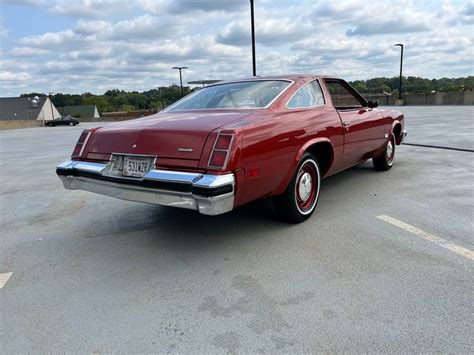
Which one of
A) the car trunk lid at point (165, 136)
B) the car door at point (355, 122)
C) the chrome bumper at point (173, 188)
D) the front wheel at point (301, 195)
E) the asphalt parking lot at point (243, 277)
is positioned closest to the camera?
the asphalt parking lot at point (243, 277)

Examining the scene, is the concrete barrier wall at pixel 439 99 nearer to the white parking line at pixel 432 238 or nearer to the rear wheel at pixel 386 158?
the rear wheel at pixel 386 158

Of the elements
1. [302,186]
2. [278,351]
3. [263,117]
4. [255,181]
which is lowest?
[278,351]

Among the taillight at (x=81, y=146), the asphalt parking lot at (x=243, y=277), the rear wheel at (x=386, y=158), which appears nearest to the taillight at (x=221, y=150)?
the asphalt parking lot at (x=243, y=277)

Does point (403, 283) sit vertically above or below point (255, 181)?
below

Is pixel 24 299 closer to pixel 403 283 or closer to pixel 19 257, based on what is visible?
pixel 19 257

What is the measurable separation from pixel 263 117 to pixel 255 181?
0.62 meters

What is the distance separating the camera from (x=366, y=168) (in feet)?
21.6

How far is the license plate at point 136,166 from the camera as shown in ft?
10.5

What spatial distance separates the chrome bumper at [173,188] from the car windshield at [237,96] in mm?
1246

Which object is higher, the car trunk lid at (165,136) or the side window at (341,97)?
the side window at (341,97)

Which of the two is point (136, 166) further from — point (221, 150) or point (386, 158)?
point (386, 158)

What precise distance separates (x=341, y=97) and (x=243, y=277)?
3.11 metres

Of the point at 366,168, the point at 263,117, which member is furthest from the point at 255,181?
the point at 366,168

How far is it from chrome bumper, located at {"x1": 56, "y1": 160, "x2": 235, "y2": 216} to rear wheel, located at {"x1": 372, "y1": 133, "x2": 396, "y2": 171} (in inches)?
155
